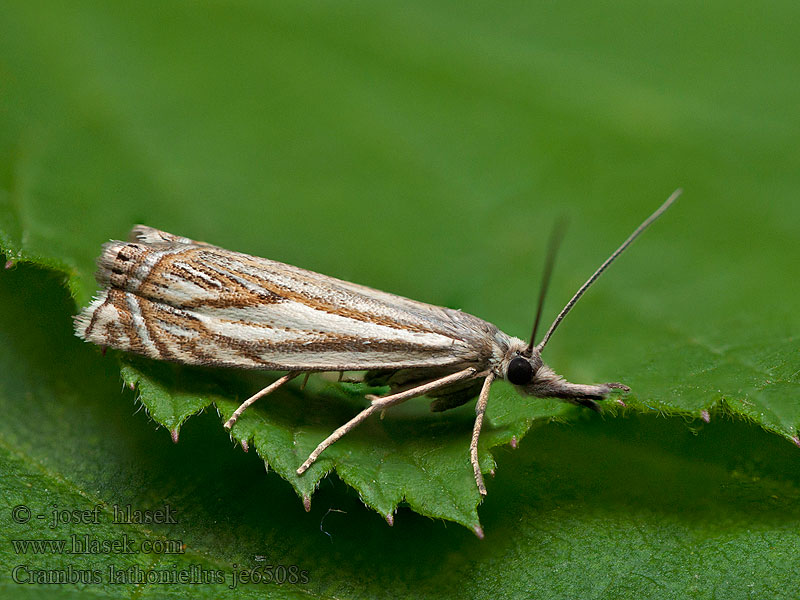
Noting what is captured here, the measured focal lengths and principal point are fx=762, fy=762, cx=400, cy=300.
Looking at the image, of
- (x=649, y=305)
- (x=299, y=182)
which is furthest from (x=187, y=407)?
(x=649, y=305)

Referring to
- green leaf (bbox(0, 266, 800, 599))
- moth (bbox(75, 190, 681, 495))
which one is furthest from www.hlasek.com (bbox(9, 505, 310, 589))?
moth (bbox(75, 190, 681, 495))

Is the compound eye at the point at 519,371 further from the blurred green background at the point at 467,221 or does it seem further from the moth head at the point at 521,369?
the blurred green background at the point at 467,221

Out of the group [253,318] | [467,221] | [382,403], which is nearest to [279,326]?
[253,318]

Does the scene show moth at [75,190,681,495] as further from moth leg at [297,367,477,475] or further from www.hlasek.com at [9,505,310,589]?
www.hlasek.com at [9,505,310,589]

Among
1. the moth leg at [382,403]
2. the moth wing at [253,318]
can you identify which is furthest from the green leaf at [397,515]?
the moth wing at [253,318]

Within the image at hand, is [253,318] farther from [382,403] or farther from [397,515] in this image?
[397,515]

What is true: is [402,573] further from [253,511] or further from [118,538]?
[118,538]
